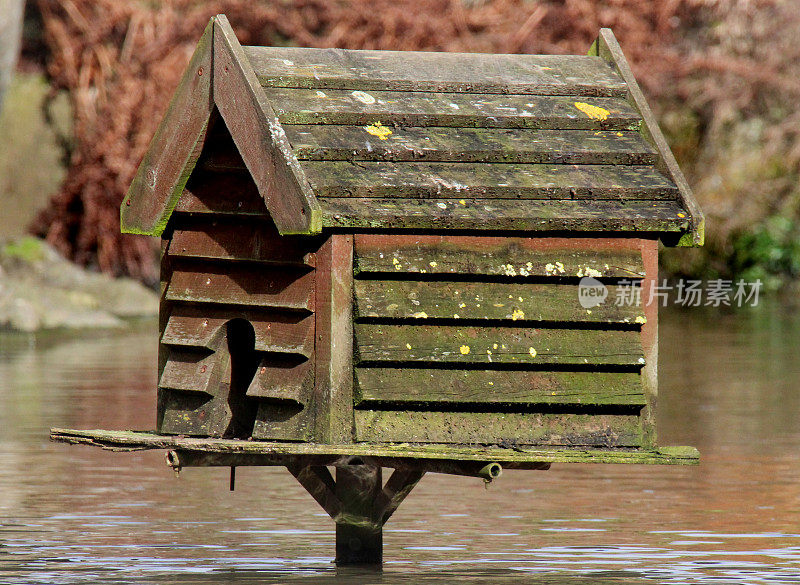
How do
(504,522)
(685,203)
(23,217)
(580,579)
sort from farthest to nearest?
(23,217) < (504,522) < (580,579) < (685,203)

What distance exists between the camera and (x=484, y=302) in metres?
5.74

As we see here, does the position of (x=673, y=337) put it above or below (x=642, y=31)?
below

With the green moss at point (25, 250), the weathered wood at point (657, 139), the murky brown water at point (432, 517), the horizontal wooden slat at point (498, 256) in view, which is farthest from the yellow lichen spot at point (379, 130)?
the green moss at point (25, 250)

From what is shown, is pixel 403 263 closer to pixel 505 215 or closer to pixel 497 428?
pixel 505 215

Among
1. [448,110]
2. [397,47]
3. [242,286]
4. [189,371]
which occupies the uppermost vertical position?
[397,47]

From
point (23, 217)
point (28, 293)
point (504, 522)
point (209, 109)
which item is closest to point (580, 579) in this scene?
point (504, 522)

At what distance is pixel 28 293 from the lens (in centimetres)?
1905

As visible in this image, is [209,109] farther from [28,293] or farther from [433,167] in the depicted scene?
[28,293]

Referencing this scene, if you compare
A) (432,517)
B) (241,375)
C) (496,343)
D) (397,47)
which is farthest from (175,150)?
(397,47)

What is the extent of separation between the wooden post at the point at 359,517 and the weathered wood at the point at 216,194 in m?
1.42

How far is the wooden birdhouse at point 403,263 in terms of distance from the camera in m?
5.64

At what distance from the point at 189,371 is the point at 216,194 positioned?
71 centimetres

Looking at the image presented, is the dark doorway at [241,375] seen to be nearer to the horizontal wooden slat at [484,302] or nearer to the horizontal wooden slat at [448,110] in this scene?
the horizontal wooden slat at [484,302]

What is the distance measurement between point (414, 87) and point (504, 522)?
286 centimetres
